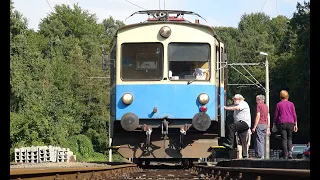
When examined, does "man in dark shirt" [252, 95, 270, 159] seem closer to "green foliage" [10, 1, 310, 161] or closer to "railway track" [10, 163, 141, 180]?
"railway track" [10, 163, 141, 180]

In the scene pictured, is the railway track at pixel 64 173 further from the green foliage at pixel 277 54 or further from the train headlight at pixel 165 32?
the green foliage at pixel 277 54

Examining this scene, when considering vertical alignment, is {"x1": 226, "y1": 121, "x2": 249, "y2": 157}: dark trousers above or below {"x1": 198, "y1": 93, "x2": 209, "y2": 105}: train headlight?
below

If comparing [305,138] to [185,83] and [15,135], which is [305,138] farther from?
[185,83]

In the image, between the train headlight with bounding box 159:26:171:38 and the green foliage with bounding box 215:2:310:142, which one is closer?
the train headlight with bounding box 159:26:171:38

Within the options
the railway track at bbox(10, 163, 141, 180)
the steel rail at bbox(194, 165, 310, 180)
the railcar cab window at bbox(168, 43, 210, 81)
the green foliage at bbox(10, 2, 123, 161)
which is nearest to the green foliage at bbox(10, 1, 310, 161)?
the green foliage at bbox(10, 2, 123, 161)

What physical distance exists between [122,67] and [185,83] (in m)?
1.55

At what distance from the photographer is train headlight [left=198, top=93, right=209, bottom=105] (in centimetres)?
1437

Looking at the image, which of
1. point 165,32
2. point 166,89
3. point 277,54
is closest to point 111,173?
point 166,89

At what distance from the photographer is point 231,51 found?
267 feet

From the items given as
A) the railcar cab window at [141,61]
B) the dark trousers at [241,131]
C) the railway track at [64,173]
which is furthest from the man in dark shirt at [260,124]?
the railcar cab window at [141,61]

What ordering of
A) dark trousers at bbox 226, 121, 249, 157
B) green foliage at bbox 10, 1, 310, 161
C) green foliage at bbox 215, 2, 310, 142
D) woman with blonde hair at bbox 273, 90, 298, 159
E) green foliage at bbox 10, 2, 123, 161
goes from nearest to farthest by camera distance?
woman with blonde hair at bbox 273, 90, 298, 159
dark trousers at bbox 226, 121, 249, 157
green foliage at bbox 10, 2, 123, 161
green foliage at bbox 10, 1, 310, 161
green foliage at bbox 215, 2, 310, 142

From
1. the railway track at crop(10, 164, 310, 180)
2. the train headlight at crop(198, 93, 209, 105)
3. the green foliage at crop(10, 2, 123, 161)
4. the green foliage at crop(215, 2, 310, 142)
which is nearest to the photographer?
the railway track at crop(10, 164, 310, 180)

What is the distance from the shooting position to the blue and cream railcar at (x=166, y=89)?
14.5m
